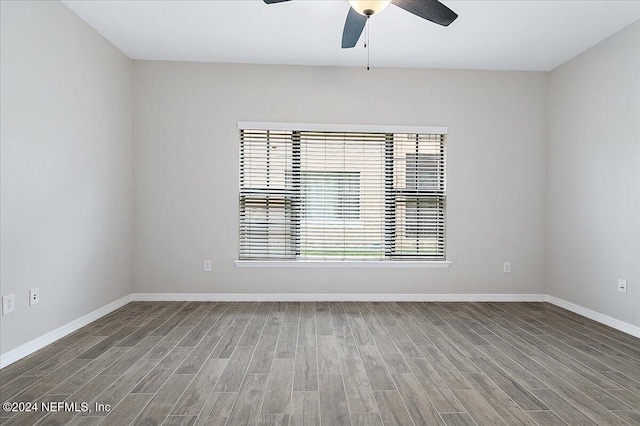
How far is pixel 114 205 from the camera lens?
13.3 ft

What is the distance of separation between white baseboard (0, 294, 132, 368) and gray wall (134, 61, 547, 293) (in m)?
0.53

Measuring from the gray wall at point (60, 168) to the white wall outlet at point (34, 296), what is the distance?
0.12 ft

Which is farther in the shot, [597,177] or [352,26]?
[597,177]

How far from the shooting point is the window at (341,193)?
449cm

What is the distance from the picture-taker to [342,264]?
4.50 meters

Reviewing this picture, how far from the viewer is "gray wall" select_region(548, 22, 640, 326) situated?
347 cm

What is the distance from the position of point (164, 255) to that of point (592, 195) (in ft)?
15.3

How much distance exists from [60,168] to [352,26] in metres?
2.62

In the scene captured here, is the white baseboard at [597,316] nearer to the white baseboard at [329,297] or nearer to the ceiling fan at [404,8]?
the white baseboard at [329,297]

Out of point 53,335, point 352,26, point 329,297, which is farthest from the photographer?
point 329,297

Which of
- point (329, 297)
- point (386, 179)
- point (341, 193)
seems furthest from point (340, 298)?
point (386, 179)

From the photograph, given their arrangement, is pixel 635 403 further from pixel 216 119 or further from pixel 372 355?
pixel 216 119

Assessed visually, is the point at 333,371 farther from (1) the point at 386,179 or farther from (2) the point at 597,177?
(2) the point at 597,177

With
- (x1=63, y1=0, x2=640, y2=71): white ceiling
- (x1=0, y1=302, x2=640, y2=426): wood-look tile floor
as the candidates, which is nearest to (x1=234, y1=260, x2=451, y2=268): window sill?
(x1=0, y1=302, x2=640, y2=426): wood-look tile floor
